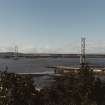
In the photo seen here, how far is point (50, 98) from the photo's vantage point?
1231 inches

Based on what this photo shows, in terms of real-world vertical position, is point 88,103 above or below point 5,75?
below

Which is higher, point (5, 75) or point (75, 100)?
point (5, 75)

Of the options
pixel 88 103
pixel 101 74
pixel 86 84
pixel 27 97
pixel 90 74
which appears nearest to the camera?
pixel 88 103

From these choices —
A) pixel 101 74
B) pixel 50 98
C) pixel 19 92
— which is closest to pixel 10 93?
pixel 19 92

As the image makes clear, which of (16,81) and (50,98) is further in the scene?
(50,98)

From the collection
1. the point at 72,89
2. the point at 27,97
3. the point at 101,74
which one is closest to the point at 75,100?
Answer: the point at 72,89

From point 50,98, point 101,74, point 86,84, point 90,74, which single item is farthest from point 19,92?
point 101,74

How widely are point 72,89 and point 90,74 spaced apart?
3.46 metres

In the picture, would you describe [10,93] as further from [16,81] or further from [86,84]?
[86,84]

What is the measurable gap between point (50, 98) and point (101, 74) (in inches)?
2451

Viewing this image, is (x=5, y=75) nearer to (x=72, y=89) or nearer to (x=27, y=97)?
(x=27, y=97)

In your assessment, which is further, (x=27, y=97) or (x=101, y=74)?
(x=101, y=74)

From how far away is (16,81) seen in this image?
28.2 m

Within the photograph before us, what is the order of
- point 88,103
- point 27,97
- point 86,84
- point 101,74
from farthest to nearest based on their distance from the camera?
point 101,74 → point 86,84 → point 27,97 → point 88,103
